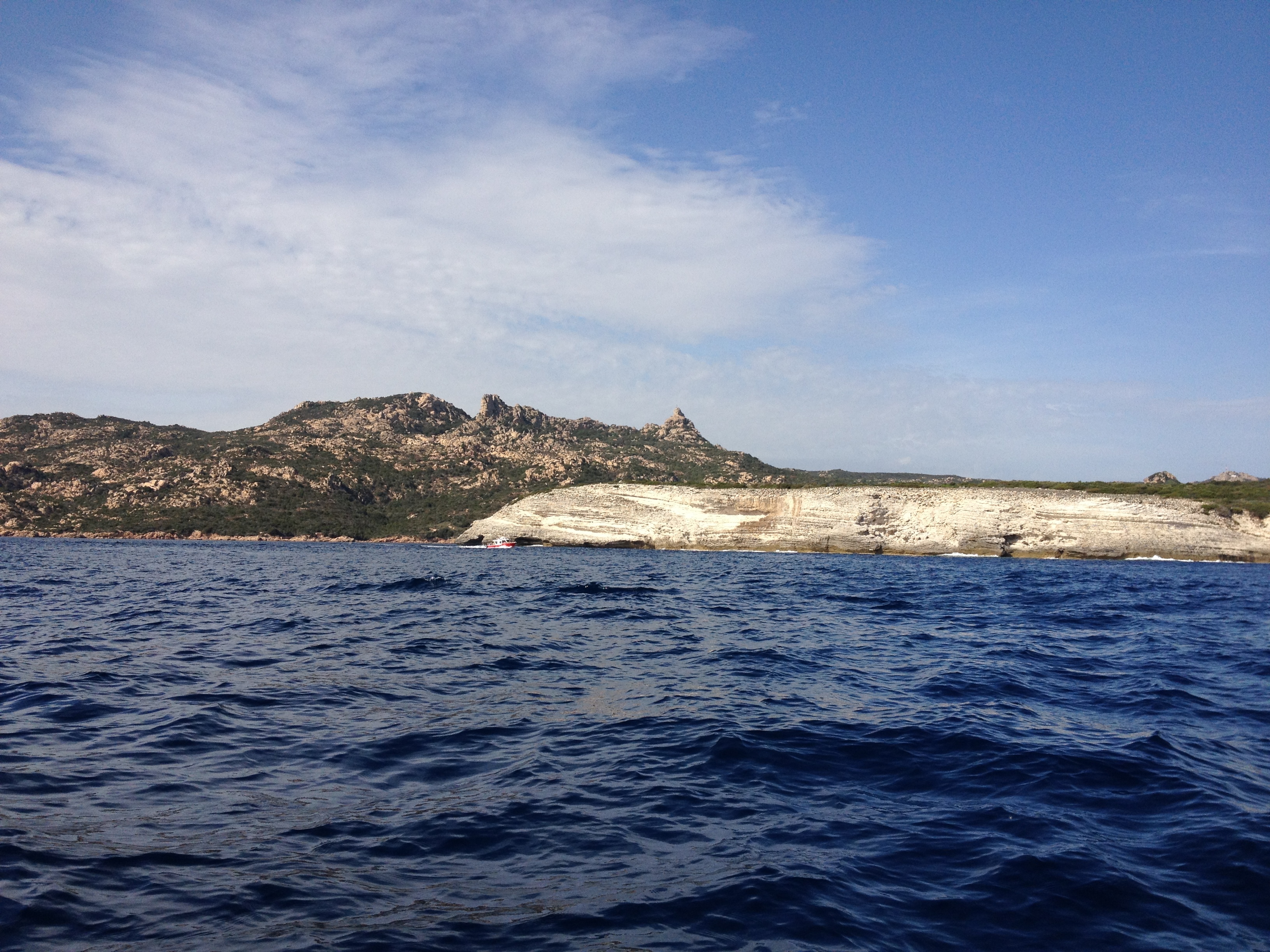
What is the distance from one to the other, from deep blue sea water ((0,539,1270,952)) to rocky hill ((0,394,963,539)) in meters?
79.9

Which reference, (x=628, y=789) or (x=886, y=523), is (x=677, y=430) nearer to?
(x=886, y=523)

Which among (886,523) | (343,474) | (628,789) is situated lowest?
(628,789)

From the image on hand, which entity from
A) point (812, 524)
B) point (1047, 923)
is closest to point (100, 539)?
point (812, 524)

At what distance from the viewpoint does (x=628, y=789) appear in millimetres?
7867

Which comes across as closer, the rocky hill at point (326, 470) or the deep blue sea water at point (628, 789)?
the deep blue sea water at point (628, 789)

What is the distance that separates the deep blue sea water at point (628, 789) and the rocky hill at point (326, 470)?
79.9 metres

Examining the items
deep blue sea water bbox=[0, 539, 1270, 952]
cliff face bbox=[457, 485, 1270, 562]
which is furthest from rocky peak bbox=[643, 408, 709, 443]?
deep blue sea water bbox=[0, 539, 1270, 952]

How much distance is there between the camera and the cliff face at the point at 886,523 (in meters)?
69.9

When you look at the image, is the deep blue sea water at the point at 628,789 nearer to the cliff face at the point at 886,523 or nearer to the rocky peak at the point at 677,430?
the cliff face at the point at 886,523

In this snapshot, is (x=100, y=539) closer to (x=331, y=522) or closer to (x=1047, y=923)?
(x=331, y=522)

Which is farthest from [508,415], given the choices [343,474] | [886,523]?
[886,523]

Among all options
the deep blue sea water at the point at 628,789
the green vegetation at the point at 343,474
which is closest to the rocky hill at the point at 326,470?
the green vegetation at the point at 343,474

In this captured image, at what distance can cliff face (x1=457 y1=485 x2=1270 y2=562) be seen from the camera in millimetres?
69938

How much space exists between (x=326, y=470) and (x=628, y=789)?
12731 cm
